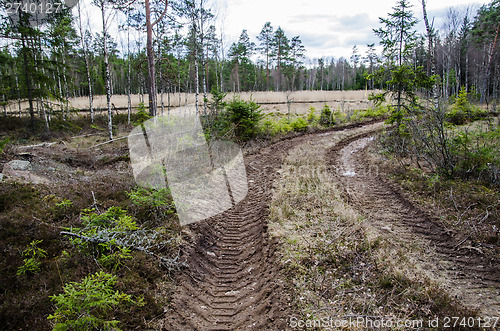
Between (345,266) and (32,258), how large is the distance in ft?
14.9

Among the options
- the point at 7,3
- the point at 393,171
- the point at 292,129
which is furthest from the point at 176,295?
the point at 7,3

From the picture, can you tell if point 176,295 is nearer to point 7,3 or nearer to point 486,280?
point 486,280

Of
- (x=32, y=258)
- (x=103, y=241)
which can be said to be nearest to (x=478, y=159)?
(x=103, y=241)

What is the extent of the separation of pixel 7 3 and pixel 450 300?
20.6 m

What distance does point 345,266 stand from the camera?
4.34m

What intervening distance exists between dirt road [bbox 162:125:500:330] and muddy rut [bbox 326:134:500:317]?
12 millimetres

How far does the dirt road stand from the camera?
3.54 metres

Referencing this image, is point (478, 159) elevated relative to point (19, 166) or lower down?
lower down

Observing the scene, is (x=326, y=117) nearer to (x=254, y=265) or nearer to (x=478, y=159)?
(x=478, y=159)

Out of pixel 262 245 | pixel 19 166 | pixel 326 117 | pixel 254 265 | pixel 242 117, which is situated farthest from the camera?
pixel 326 117

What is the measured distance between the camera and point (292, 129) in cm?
1772

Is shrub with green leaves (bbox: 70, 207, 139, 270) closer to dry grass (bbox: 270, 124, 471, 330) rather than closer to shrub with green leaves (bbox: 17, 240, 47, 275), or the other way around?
shrub with green leaves (bbox: 17, 240, 47, 275)

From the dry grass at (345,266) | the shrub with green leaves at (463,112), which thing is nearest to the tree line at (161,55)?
the shrub with green leaves at (463,112)

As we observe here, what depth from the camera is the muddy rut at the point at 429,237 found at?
377 centimetres
